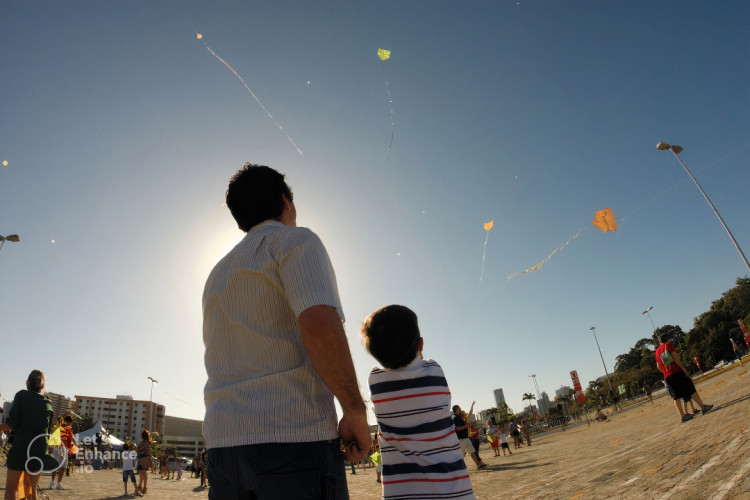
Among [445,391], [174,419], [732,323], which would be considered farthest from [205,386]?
[174,419]

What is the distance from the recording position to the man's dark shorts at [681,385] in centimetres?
769

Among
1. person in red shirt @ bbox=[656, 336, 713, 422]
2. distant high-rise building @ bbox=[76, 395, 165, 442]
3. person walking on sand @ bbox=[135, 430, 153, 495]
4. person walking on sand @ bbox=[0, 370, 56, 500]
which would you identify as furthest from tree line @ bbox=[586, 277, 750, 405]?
distant high-rise building @ bbox=[76, 395, 165, 442]

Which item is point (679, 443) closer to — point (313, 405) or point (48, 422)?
point (313, 405)

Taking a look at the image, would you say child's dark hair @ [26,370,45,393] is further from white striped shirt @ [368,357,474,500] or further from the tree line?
the tree line

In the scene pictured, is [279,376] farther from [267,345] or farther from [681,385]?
[681,385]

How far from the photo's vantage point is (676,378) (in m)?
7.79

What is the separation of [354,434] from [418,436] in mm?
710

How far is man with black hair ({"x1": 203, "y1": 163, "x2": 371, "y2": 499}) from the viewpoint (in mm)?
1315

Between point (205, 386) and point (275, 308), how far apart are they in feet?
1.48

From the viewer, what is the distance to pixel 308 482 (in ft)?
4.20

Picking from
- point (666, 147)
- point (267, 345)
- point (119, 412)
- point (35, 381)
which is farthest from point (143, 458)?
point (119, 412)

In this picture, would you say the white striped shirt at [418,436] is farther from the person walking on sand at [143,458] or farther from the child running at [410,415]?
the person walking on sand at [143,458]

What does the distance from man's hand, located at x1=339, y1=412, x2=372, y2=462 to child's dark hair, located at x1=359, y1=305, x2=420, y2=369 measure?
27.4 inches

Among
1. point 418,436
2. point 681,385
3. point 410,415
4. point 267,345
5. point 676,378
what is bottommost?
point 681,385
